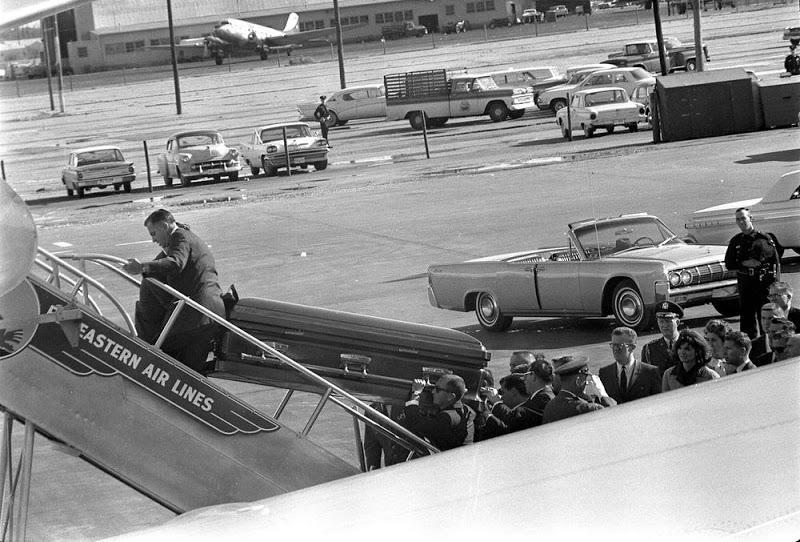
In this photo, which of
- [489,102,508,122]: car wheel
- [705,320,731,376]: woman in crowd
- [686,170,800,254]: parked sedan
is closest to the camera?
[705,320,731,376]: woman in crowd

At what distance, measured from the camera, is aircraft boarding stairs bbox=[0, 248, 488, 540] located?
4.27 meters

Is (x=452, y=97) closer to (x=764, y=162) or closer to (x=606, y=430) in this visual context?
(x=764, y=162)

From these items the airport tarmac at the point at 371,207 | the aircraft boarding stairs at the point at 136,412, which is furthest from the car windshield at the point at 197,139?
the aircraft boarding stairs at the point at 136,412

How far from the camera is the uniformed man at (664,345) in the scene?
6675 millimetres

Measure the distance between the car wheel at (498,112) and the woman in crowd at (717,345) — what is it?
16732 millimetres

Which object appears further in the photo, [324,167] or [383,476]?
[324,167]

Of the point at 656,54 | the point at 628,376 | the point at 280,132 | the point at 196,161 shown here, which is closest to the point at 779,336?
the point at 628,376

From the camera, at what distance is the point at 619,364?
247 inches

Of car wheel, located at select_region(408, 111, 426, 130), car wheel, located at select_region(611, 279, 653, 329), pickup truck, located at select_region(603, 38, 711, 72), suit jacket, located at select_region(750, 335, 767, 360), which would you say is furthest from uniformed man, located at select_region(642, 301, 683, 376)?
car wheel, located at select_region(408, 111, 426, 130)

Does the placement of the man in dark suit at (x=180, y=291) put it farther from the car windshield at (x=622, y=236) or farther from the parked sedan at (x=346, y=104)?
the car windshield at (x=622, y=236)

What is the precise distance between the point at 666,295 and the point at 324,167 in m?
6.98

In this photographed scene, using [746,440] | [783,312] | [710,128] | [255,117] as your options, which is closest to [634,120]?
[710,128]

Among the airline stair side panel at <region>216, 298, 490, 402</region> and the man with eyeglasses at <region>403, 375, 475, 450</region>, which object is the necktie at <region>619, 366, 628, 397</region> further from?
the airline stair side panel at <region>216, 298, 490, 402</region>

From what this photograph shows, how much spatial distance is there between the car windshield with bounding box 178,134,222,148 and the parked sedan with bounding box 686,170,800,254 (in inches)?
205
